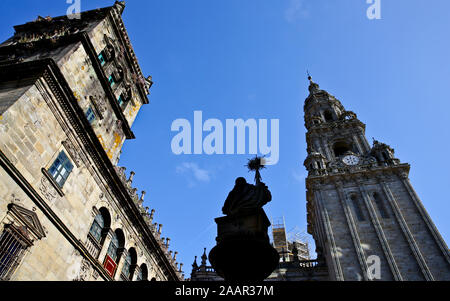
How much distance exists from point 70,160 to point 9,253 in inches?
189

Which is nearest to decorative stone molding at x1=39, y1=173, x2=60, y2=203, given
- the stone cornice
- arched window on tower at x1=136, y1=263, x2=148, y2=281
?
arched window on tower at x1=136, y1=263, x2=148, y2=281

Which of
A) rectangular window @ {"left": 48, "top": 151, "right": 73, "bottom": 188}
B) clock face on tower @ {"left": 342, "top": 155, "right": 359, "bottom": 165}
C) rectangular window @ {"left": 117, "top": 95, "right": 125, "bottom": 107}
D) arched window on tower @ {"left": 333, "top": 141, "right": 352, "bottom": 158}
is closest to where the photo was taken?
rectangular window @ {"left": 48, "top": 151, "right": 73, "bottom": 188}

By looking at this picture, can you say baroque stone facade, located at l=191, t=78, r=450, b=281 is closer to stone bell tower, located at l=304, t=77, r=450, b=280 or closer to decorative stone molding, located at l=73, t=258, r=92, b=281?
stone bell tower, located at l=304, t=77, r=450, b=280

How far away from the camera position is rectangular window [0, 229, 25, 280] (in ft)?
30.5

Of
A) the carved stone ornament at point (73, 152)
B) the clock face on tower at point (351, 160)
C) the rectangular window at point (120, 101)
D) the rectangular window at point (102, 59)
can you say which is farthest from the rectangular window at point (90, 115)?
the clock face on tower at point (351, 160)

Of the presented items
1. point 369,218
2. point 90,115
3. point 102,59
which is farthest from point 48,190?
point 369,218

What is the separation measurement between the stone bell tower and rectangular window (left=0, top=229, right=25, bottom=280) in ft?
64.3

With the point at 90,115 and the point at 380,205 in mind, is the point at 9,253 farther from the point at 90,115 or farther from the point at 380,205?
Answer: the point at 380,205

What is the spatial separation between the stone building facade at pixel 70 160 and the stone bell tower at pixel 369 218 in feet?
44.9
